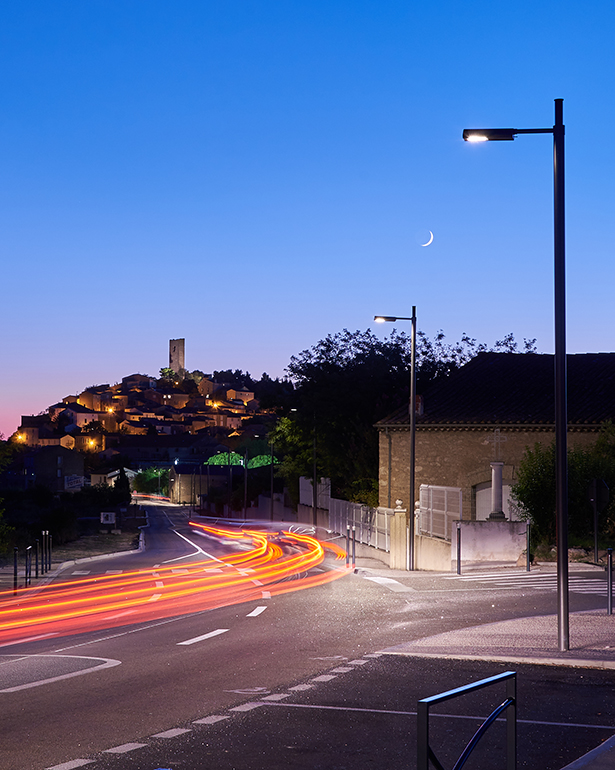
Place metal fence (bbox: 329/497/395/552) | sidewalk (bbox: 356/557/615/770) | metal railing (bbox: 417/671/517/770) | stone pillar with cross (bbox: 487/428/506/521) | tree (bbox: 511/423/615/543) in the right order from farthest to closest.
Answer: metal fence (bbox: 329/497/395/552)
stone pillar with cross (bbox: 487/428/506/521)
tree (bbox: 511/423/615/543)
sidewalk (bbox: 356/557/615/770)
metal railing (bbox: 417/671/517/770)

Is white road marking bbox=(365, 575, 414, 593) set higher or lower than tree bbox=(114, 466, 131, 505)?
higher

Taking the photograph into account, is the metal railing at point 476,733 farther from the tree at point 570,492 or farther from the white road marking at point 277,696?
the tree at point 570,492

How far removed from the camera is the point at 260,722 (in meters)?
8.78

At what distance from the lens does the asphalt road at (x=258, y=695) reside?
25.5ft

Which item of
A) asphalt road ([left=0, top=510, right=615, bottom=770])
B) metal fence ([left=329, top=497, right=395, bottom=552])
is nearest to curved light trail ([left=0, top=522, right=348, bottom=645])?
asphalt road ([left=0, top=510, right=615, bottom=770])

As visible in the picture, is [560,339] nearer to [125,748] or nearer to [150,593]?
[125,748]

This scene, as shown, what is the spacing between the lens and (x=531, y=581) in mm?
22703

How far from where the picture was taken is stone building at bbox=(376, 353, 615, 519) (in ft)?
135

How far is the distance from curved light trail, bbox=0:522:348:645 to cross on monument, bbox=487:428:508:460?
8536mm

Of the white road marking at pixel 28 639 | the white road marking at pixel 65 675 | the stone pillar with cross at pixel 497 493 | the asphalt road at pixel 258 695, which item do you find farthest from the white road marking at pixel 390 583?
the white road marking at pixel 65 675

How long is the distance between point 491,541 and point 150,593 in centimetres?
1043

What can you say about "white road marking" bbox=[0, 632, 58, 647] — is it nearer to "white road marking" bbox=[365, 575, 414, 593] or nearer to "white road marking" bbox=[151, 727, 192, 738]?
"white road marking" bbox=[151, 727, 192, 738]

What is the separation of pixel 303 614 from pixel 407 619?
7.21 ft

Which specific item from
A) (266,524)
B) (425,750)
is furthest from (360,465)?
(425,750)
